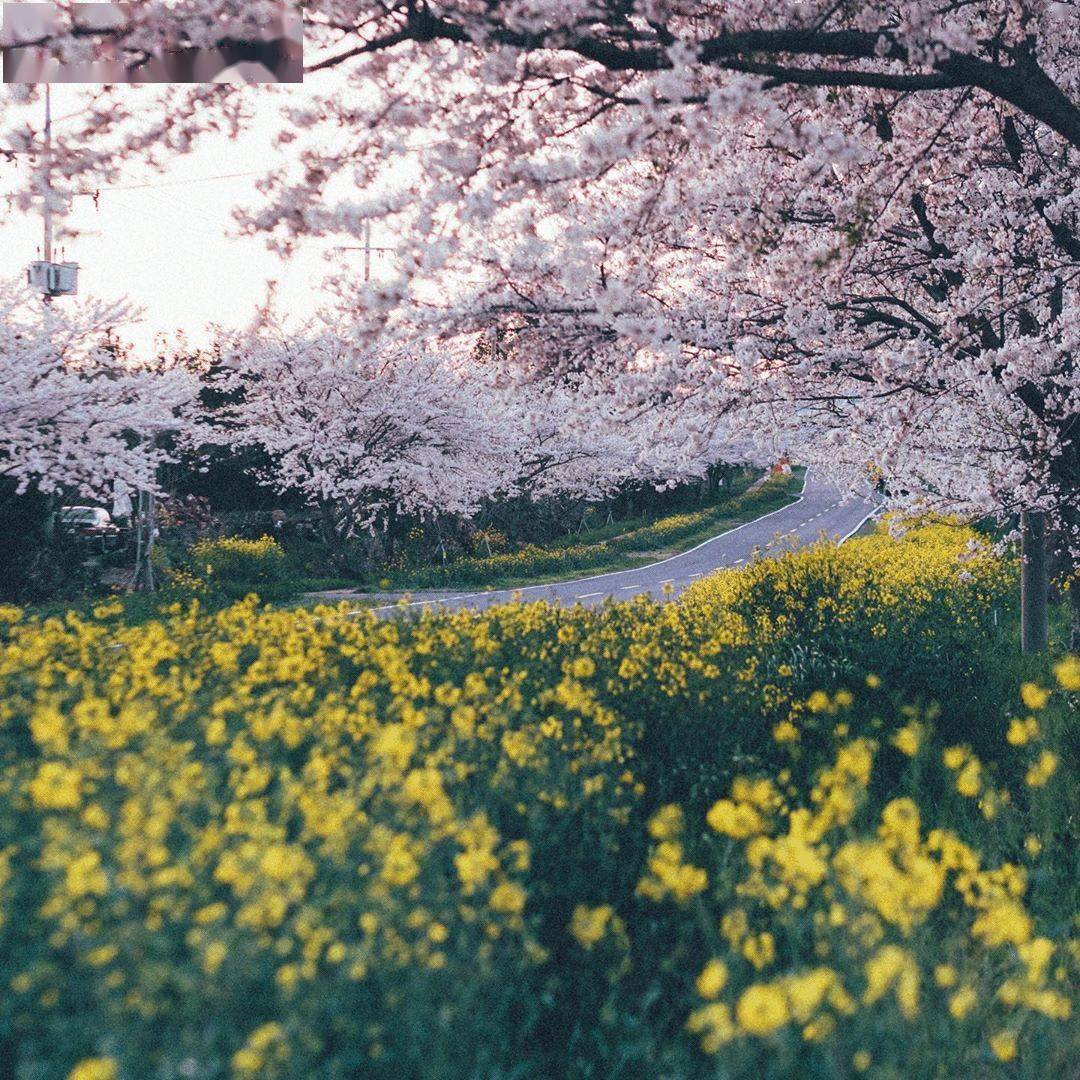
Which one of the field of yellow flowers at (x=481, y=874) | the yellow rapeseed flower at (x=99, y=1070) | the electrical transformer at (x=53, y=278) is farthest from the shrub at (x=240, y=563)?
the yellow rapeseed flower at (x=99, y=1070)

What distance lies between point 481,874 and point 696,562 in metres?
27.7

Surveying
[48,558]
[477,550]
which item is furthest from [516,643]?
[477,550]

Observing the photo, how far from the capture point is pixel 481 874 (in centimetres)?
276

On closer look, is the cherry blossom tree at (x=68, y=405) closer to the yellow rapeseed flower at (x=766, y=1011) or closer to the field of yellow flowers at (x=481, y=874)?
the field of yellow flowers at (x=481, y=874)

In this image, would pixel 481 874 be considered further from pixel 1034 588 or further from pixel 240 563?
pixel 240 563

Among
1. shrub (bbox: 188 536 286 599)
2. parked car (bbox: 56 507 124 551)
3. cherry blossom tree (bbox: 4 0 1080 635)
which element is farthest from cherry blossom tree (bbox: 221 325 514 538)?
cherry blossom tree (bbox: 4 0 1080 635)

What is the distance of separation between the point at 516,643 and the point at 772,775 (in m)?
1.56

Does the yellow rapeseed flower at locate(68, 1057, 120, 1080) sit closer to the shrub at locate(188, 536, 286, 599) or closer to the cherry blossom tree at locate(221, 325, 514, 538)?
the shrub at locate(188, 536, 286, 599)

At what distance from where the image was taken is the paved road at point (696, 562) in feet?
62.7

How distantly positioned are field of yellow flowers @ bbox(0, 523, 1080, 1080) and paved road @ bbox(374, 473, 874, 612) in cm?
189

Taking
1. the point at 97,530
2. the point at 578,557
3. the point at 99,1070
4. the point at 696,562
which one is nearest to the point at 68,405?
the point at 97,530

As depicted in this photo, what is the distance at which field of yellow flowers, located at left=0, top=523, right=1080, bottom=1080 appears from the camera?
2398 millimetres

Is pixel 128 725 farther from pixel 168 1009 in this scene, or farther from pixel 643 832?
pixel 643 832

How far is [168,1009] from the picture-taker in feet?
7.29
